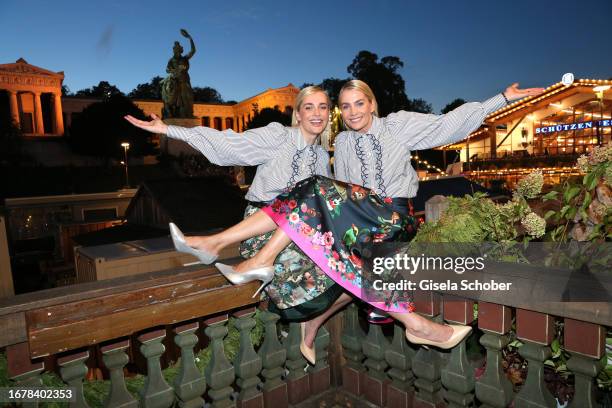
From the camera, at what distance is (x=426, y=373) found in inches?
82.7

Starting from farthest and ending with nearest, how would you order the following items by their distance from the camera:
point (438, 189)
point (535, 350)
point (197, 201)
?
point (438, 189) → point (197, 201) → point (535, 350)

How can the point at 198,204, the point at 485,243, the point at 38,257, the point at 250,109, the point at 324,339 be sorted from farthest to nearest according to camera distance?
1. the point at 250,109
2. the point at 38,257
3. the point at 198,204
4. the point at 324,339
5. the point at 485,243

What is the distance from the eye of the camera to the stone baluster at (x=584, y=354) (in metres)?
1.46

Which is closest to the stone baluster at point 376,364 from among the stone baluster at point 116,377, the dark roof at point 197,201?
the stone baluster at point 116,377

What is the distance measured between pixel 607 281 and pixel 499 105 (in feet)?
5.07

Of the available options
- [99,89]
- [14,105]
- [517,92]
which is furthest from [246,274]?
[99,89]

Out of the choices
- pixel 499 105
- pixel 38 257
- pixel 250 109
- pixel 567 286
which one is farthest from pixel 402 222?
pixel 250 109

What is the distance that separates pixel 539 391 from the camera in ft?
5.42

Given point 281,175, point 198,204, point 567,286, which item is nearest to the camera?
point 567,286

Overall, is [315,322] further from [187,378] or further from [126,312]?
[126,312]

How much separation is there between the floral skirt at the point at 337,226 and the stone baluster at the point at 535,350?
20.0 inches

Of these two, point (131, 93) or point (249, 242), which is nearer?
point (249, 242)

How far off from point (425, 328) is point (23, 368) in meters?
1.70

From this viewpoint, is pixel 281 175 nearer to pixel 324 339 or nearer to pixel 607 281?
pixel 324 339
